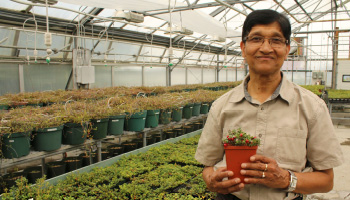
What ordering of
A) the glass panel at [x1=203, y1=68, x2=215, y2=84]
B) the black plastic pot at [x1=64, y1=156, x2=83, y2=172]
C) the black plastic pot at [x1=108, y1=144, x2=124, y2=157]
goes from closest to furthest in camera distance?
the black plastic pot at [x1=64, y1=156, x2=83, y2=172] < the black plastic pot at [x1=108, y1=144, x2=124, y2=157] < the glass panel at [x1=203, y1=68, x2=215, y2=84]

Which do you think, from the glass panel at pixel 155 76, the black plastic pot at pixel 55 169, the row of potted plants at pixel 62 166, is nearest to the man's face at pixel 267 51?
the row of potted plants at pixel 62 166

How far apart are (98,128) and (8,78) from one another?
262 inches

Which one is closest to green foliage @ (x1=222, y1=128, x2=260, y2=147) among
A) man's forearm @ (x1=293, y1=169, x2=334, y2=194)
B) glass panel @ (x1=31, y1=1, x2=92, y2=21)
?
man's forearm @ (x1=293, y1=169, x2=334, y2=194)

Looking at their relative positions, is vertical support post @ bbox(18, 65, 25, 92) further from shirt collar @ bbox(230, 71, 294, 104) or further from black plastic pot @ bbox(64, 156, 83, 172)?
shirt collar @ bbox(230, 71, 294, 104)

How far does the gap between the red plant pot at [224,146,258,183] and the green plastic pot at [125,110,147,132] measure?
3.28m

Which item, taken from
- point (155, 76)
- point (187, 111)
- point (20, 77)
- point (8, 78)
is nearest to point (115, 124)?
point (187, 111)

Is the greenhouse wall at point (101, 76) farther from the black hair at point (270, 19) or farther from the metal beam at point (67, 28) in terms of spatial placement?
the black hair at point (270, 19)

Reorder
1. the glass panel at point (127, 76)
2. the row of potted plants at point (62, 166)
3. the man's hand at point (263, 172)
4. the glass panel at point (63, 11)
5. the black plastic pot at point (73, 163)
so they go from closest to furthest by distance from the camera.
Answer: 1. the man's hand at point (263, 172)
2. the row of potted plants at point (62, 166)
3. the black plastic pot at point (73, 163)
4. the glass panel at point (63, 11)
5. the glass panel at point (127, 76)

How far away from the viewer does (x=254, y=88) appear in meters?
1.27

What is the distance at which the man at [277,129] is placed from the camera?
3.56 feet

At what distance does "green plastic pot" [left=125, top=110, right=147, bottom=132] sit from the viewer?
4.28m

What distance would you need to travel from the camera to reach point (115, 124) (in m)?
4.03

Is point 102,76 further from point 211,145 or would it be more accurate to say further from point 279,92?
point 279,92

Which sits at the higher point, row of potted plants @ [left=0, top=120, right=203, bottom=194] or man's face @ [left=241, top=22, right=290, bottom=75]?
man's face @ [left=241, top=22, right=290, bottom=75]
